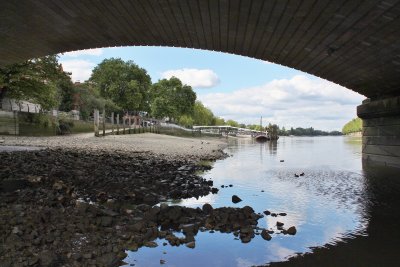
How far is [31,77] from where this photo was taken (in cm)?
2767

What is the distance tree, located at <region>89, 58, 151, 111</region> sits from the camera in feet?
249

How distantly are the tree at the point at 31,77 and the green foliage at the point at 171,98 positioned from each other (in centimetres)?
5829

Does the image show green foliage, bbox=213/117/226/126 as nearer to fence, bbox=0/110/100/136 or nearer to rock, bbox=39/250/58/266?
fence, bbox=0/110/100/136

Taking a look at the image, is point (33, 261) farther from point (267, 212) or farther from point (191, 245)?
point (267, 212)

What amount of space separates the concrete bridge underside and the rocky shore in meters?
5.47

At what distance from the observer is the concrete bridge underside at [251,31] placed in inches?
467

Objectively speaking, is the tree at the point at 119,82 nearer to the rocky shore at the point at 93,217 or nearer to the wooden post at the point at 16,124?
the wooden post at the point at 16,124

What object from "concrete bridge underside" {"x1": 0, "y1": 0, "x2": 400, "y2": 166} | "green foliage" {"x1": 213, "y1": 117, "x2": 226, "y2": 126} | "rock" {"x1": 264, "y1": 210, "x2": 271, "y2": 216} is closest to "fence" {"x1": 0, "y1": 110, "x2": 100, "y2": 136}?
"concrete bridge underside" {"x1": 0, "y1": 0, "x2": 400, "y2": 166}

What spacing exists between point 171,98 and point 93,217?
275 ft

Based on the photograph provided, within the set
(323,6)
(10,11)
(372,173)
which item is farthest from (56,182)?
(372,173)

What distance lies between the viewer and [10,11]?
1287cm

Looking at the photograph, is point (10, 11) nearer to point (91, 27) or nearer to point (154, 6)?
point (91, 27)

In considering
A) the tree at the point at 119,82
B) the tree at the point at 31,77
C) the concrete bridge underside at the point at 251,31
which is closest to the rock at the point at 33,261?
the concrete bridge underside at the point at 251,31

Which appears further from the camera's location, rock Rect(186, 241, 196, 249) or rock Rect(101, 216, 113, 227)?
rock Rect(101, 216, 113, 227)
